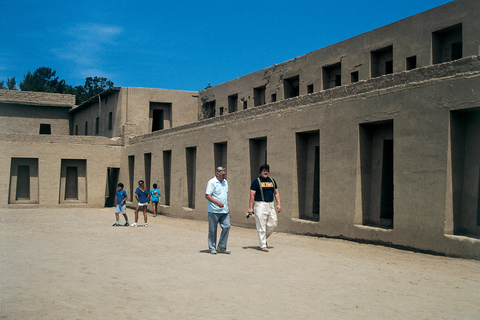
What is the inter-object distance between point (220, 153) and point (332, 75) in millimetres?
6833

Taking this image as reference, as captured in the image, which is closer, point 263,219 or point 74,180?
point 263,219

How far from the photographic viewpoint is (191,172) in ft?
69.4

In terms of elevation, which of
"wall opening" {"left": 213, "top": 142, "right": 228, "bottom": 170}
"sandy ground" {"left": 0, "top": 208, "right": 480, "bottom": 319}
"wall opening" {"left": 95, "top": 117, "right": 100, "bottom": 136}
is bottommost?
"sandy ground" {"left": 0, "top": 208, "right": 480, "bottom": 319}

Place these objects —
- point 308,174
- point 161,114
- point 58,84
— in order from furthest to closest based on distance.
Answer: point 58,84 < point 161,114 < point 308,174

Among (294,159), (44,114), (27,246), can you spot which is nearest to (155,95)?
(44,114)

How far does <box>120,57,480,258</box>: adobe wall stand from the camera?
932cm

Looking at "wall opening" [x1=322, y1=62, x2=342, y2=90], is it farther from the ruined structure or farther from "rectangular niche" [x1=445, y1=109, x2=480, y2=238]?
"rectangular niche" [x1=445, y1=109, x2=480, y2=238]

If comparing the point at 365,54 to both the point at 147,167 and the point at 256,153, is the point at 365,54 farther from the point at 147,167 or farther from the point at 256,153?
the point at 147,167

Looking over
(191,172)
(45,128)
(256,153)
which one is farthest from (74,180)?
(45,128)

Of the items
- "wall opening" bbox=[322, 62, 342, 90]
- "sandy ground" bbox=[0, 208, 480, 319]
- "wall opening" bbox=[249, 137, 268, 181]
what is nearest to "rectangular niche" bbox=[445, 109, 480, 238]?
"sandy ground" bbox=[0, 208, 480, 319]

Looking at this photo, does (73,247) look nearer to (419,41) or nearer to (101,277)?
(101,277)

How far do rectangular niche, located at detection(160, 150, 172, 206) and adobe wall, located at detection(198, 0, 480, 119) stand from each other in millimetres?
5905

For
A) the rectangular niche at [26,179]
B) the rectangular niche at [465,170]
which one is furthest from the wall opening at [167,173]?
the rectangular niche at [465,170]

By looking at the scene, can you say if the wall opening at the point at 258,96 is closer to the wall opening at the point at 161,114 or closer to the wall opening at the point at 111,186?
the wall opening at the point at 161,114
